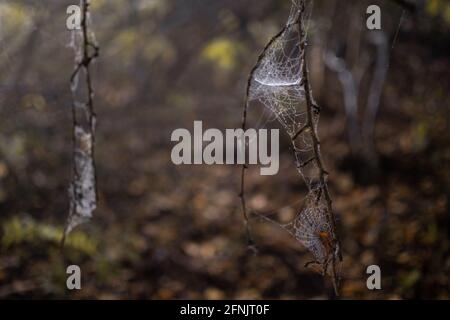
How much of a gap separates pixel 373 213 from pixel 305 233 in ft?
7.03

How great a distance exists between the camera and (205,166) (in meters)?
5.61

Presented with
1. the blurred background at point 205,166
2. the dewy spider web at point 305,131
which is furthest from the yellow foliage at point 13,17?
the dewy spider web at point 305,131

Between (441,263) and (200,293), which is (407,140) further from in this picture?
(200,293)

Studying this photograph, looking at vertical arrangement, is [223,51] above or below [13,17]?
above

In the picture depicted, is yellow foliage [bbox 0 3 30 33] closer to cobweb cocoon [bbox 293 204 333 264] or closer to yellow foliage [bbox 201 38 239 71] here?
yellow foliage [bbox 201 38 239 71]

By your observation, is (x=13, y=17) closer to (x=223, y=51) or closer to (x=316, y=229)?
(x=223, y=51)

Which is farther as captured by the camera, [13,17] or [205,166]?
[205,166]

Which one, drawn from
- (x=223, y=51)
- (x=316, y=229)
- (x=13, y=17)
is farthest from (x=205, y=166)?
(x=316, y=229)

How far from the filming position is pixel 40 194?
419 cm

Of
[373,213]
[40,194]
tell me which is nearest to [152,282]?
[40,194]

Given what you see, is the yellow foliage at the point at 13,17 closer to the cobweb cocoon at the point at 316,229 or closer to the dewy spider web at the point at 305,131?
the dewy spider web at the point at 305,131

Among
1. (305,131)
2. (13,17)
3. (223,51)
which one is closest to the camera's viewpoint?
(305,131)

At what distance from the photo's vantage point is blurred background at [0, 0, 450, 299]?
11.5 ft

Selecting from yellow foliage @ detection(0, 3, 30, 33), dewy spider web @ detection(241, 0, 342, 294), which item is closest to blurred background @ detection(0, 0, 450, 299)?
yellow foliage @ detection(0, 3, 30, 33)
